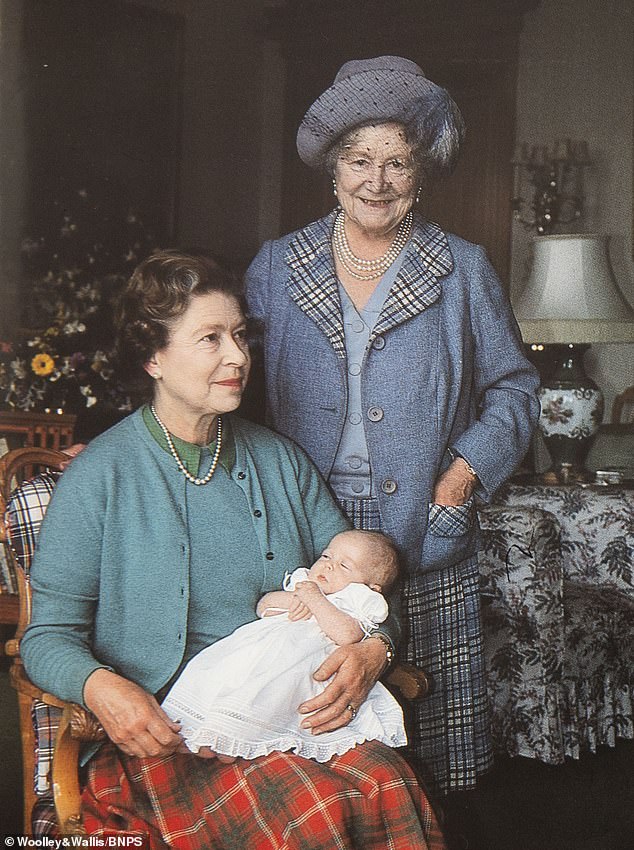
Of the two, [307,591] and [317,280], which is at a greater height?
[317,280]

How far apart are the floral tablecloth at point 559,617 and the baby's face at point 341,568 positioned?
479mm

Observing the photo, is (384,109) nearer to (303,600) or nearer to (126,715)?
(303,600)

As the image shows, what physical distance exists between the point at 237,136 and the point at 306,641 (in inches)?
34.4

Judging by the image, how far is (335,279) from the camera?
1.72 meters

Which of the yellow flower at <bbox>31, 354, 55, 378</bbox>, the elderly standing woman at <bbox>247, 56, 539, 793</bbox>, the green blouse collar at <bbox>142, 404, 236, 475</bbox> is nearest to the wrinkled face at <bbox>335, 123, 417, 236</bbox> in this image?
the elderly standing woman at <bbox>247, 56, 539, 793</bbox>

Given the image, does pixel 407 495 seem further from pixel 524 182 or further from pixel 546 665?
pixel 546 665

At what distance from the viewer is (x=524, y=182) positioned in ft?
6.30

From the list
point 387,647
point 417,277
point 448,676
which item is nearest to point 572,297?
point 417,277

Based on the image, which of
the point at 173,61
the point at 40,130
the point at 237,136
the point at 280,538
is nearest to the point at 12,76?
the point at 40,130

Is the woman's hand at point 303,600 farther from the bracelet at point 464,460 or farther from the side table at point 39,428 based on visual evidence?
the side table at point 39,428

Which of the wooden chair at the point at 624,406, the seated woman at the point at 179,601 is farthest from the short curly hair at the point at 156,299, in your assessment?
the wooden chair at the point at 624,406

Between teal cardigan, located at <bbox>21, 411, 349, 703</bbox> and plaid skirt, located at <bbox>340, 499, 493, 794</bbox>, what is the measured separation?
34 centimetres

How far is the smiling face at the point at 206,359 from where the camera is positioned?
1.55 meters

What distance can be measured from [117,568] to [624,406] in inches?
45.3
